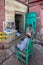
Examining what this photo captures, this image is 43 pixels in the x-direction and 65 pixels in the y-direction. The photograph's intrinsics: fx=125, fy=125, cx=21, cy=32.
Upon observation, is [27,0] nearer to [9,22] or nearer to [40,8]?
[40,8]

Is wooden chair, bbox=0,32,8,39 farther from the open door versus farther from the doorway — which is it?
the open door

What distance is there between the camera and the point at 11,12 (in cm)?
897

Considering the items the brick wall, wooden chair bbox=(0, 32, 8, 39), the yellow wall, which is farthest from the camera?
the yellow wall

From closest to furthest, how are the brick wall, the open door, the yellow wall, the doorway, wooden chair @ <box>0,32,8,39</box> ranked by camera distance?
wooden chair @ <box>0,32,8,39</box>, the brick wall, the yellow wall, the open door, the doorway

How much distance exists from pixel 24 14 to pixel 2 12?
3129 millimetres

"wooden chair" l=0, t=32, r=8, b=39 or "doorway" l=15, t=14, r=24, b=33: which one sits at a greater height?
"doorway" l=15, t=14, r=24, b=33

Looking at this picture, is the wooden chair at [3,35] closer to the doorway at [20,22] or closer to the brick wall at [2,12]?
the brick wall at [2,12]

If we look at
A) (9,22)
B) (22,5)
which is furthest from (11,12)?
(22,5)

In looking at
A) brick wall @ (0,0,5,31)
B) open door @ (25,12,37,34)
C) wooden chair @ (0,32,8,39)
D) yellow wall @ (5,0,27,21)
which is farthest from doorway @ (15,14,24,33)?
wooden chair @ (0,32,8,39)

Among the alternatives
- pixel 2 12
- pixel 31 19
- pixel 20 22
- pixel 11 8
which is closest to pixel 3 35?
pixel 2 12

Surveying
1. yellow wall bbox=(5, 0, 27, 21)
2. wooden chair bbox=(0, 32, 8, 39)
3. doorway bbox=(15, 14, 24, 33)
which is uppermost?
yellow wall bbox=(5, 0, 27, 21)

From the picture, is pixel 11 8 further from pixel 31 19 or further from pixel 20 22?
pixel 20 22

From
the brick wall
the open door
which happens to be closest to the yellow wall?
the brick wall

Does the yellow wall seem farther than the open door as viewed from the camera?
No
